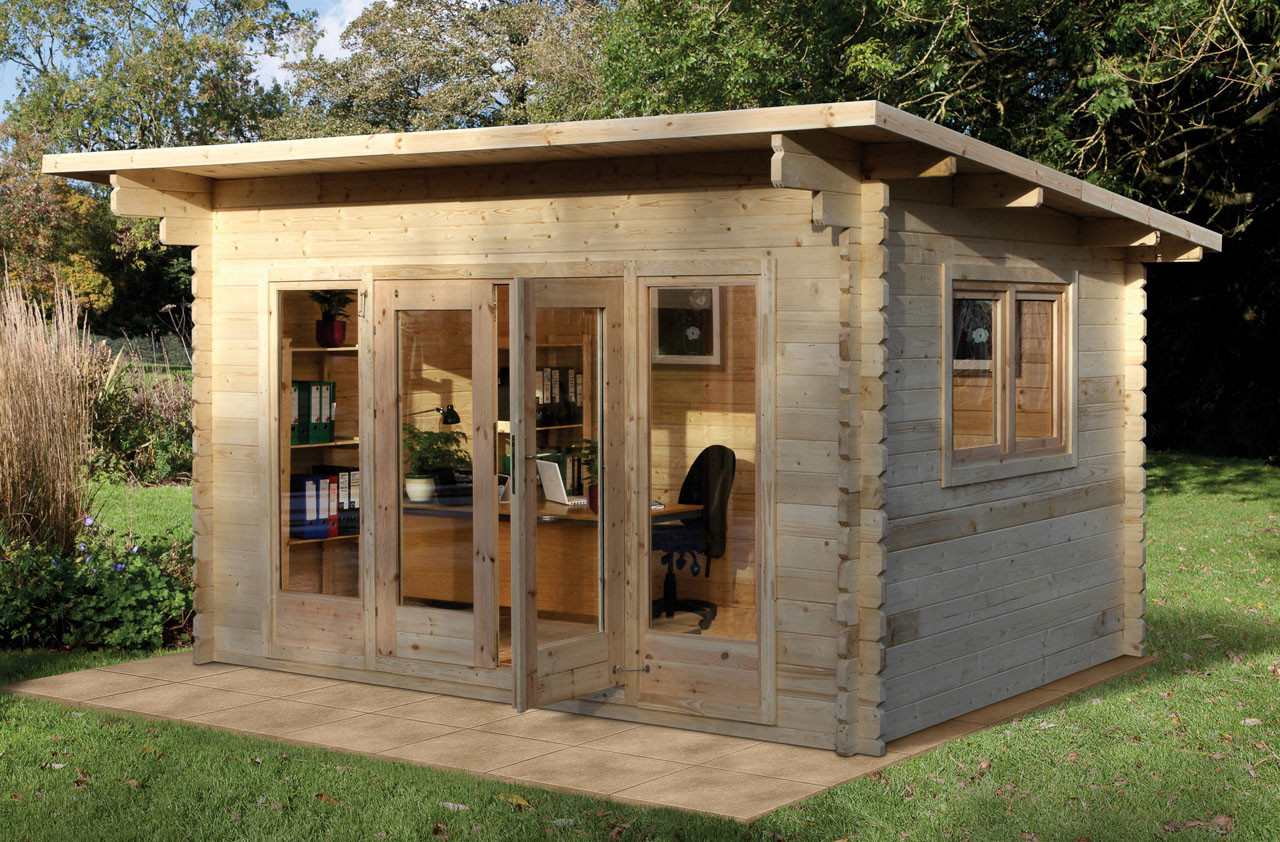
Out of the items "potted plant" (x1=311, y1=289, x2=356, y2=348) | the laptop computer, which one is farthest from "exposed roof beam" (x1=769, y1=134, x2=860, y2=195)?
"potted plant" (x1=311, y1=289, x2=356, y2=348)

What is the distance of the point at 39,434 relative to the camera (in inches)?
358

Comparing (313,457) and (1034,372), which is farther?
(313,457)

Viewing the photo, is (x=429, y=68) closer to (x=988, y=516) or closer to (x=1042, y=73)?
(x=1042, y=73)

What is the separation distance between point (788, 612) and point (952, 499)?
3.62 feet

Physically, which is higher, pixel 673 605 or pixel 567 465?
pixel 567 465

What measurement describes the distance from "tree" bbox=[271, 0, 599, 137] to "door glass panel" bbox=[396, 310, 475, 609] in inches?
852

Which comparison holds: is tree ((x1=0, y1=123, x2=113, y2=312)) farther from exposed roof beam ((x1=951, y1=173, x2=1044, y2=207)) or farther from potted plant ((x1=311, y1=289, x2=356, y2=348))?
exposed roof beam ((x1=951, y1=173, x2=1044, y2=207))

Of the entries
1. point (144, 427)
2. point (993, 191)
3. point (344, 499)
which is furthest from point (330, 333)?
point (144, 427)

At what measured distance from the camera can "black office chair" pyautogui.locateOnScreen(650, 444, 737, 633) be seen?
6621 millimetres

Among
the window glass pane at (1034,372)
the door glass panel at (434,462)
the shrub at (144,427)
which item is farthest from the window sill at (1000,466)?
the shrub at (144,427)

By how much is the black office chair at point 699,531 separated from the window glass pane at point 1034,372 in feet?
6.12

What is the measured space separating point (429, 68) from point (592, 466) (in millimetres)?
24883

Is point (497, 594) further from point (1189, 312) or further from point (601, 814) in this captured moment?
point (1189, 312)

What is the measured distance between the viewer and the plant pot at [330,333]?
766cm
